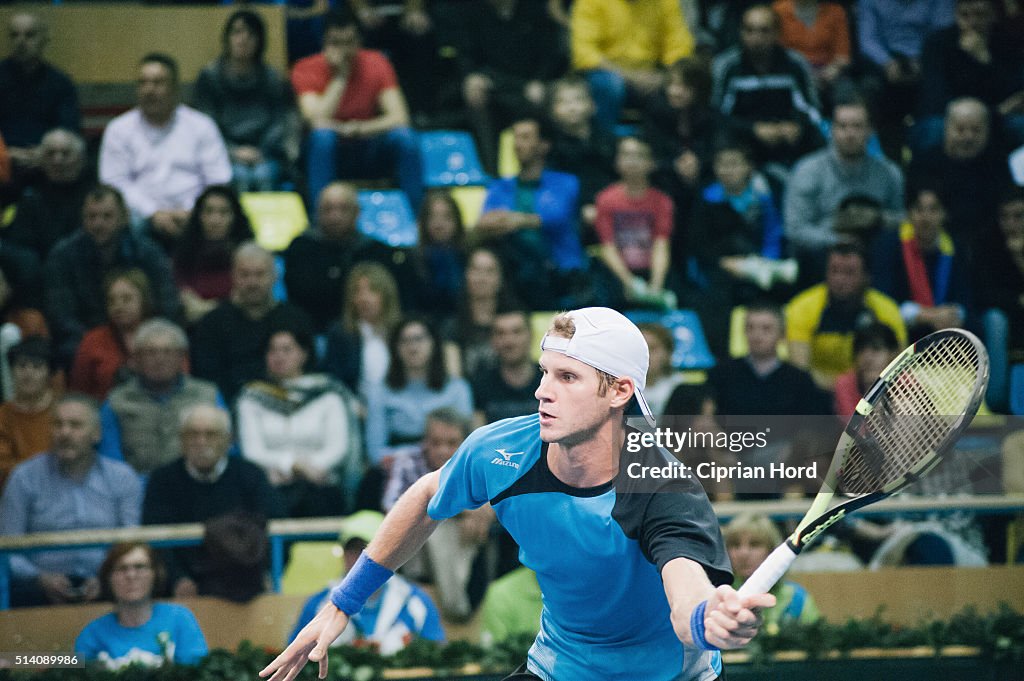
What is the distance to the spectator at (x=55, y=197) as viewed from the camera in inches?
325

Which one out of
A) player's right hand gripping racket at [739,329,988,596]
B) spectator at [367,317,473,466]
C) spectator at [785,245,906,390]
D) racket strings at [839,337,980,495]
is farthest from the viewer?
spectator at [785,245,906,390]

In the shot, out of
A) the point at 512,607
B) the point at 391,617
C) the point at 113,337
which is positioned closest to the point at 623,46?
the point at 113,337

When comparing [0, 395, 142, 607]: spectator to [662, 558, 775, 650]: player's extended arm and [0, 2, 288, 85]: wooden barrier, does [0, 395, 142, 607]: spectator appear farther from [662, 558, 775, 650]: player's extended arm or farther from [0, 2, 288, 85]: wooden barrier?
[662, 558, 775, 650]: player's extended arm

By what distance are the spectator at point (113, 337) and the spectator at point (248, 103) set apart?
145cm

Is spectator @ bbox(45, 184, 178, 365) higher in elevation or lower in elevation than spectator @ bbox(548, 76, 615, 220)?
lower

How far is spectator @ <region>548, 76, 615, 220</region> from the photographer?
29.7 ft

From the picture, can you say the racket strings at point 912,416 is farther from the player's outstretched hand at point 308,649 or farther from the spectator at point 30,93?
the spectator at point 30,93

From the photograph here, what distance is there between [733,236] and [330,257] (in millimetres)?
2322

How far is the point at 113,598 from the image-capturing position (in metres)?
6.52

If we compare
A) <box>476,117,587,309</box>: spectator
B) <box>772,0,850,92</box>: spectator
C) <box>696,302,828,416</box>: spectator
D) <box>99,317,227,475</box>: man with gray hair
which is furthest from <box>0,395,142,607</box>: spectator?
<box>772,0,850,92</box>: spectator

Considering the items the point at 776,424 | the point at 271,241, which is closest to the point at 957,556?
the point at 776,424

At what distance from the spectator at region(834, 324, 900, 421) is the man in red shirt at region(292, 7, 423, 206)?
2.76 m

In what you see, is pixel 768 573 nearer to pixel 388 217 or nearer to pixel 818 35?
pixel 388 217

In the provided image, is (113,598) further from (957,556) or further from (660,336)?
(957,556)
